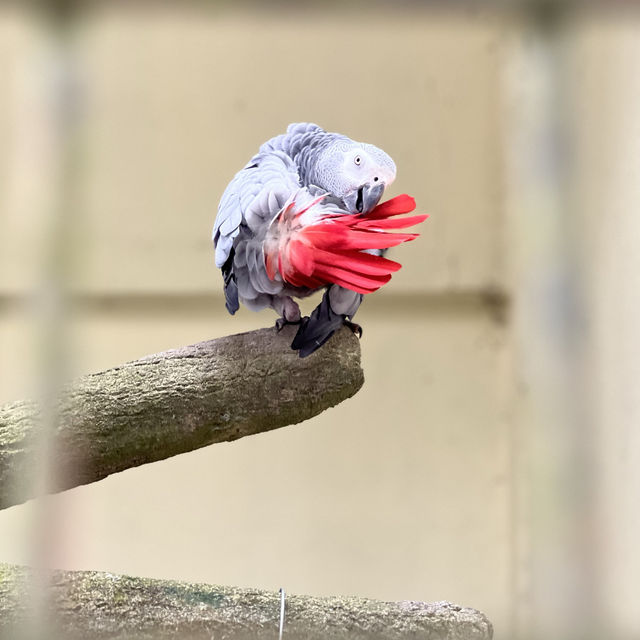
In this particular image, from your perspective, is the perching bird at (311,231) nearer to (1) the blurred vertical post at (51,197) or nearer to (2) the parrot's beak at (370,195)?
(2) the parrot's beak at (370,195)

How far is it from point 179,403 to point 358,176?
34 cm

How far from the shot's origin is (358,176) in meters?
0.95

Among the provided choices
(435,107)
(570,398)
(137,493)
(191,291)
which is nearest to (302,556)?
(137,493)

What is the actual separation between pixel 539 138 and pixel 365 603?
0.74m

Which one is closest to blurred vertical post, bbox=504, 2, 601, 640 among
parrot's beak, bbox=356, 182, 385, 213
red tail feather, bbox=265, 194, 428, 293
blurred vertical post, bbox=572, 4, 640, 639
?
blurred vertical post, bbox=572, 4, 640, 639

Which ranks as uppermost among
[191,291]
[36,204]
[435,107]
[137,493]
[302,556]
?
[435,107]

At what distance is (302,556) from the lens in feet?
6.66

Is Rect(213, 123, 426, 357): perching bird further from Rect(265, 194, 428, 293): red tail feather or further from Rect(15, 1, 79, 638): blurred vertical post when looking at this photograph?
Rect(15, 1, 79, 638): blurred vertical post

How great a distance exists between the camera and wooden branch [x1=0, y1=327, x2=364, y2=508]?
899mm

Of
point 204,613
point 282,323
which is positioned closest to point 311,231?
point 282,323

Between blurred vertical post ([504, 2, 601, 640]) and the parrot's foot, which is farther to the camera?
the parrot's foot

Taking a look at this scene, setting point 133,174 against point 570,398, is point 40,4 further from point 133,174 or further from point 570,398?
point 133,174

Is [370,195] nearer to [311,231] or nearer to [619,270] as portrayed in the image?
[311,231]

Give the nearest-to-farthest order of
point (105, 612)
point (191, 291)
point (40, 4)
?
point (40, 4), point (105, 612), point (191, 291)
